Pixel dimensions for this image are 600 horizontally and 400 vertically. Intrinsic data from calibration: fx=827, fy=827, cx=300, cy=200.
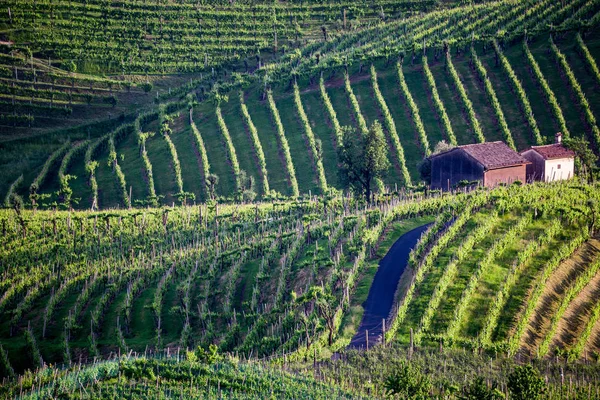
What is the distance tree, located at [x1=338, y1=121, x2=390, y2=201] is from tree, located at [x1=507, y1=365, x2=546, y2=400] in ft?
140

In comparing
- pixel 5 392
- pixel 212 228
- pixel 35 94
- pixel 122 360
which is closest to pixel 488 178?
pixel 212 228

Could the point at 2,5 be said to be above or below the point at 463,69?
above

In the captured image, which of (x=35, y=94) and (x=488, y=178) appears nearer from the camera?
(x=488, y=178)

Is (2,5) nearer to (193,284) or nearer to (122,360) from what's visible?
(193,284)

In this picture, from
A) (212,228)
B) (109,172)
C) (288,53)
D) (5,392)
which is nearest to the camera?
(5,392)

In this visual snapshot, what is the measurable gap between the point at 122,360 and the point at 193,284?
21.7m

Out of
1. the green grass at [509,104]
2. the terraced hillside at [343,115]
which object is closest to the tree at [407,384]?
the terraced hillside at [343,115]

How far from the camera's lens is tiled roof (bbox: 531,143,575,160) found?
87625 millimetres

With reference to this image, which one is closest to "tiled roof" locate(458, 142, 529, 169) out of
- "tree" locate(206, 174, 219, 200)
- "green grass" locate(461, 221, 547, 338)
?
"green grass" locate(461, 221, 547, 338)

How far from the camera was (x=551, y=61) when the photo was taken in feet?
359

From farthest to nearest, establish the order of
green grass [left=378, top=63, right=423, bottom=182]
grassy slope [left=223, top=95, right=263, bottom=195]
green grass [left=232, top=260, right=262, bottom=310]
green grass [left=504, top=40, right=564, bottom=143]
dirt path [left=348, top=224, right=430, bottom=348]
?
1. grassy slope [left=223, top=95, right=263, bottom=195]
2. green grass [left=504, top=40, right=564, bottom=143]
3. green grass [left=378, top=63, right=423, bottom=182]
4. green grass [left=232, top=260, right=262, bottom=310]
5. dirt path [left=348, top=224, right=430, bottom=348]

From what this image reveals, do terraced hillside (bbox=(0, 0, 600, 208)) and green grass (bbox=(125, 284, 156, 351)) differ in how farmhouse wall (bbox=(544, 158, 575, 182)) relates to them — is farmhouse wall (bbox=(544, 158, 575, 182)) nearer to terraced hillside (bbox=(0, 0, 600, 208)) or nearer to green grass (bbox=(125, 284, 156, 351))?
terraced hillside (bbox=(0, 0, 600, 208))

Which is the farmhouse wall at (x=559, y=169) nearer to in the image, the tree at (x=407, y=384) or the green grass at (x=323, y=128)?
the green grass at (x=323, y=128)

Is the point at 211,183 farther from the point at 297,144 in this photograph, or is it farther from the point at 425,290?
the point at 425,290
